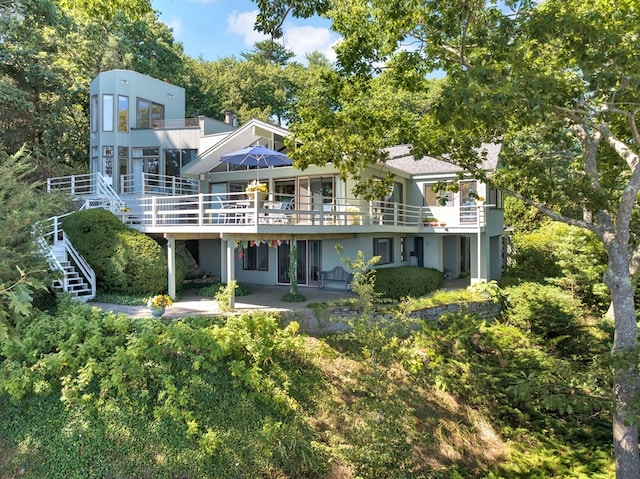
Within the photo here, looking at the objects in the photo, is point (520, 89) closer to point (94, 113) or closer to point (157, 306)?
point (157, 306)

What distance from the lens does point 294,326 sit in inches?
358

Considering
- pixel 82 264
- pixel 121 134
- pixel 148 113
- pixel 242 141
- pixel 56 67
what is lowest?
pixel 82 264

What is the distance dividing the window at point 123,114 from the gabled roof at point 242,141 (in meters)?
5.51

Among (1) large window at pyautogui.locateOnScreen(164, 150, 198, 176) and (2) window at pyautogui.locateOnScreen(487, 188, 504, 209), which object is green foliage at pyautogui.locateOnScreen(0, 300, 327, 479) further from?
(2) window at pyautogui.locateOnScreen(487, 188, 504, 209)

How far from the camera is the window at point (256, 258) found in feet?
54.5

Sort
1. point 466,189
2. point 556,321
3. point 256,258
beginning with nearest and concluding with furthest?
point 556,321 → point 256,258 → point 466,189

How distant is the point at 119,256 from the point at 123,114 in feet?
37.5

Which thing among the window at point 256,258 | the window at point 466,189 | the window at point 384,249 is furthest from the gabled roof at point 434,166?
the window at point 256,258

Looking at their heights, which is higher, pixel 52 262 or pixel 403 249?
pixel 403 249

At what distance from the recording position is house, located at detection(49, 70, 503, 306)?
1292 centimetres

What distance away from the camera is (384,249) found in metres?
16.8

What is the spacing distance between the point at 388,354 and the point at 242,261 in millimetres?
10642

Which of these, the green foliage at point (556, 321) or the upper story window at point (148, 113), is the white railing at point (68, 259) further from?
the green foliage at point (556, 321)

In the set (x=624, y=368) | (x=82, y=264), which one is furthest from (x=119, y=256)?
(x=624, y=368)
